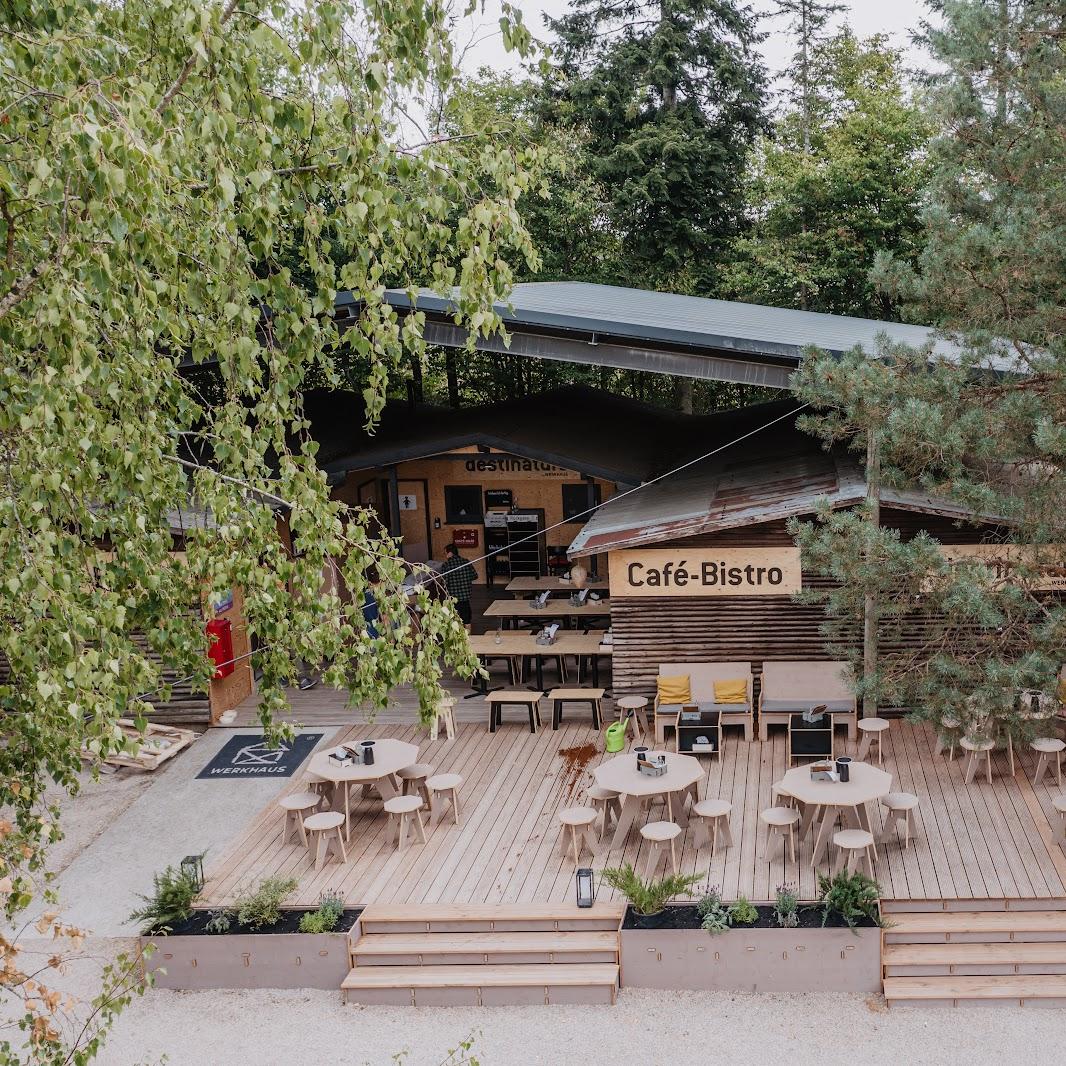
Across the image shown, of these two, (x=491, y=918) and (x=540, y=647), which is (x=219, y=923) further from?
(x=540, y=647)

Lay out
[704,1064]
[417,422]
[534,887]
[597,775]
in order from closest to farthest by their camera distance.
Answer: [704,1064] → [534,887] → [597,775] → [417,422]

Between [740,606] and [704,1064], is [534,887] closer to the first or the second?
[704,1064]

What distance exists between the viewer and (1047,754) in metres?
11.6

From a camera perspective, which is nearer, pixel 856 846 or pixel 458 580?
pixel 856 846

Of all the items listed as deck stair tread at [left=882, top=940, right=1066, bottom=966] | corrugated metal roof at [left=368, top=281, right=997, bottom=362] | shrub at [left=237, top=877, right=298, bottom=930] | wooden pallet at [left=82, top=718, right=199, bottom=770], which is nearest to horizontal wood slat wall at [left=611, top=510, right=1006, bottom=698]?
corrugated metal roof at [left=368, top=281, right=997, bottom=362]

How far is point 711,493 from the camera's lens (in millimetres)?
14438

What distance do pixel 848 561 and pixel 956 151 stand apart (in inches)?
136

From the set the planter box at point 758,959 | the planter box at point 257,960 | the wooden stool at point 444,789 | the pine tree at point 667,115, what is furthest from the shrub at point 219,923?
the pine tree at point 667,115

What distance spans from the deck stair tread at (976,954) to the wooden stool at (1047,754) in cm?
271

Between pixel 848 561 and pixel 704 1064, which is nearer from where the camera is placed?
pixel 704 1064

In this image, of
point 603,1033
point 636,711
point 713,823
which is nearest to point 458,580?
point 636,711

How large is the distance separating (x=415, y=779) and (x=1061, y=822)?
608 cm

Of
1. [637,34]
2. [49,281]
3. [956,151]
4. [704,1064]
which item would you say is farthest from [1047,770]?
[637,34]

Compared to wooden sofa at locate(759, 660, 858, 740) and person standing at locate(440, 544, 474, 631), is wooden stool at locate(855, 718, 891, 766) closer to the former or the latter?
wooden sofa at locate(759, 660, 858, 740)
